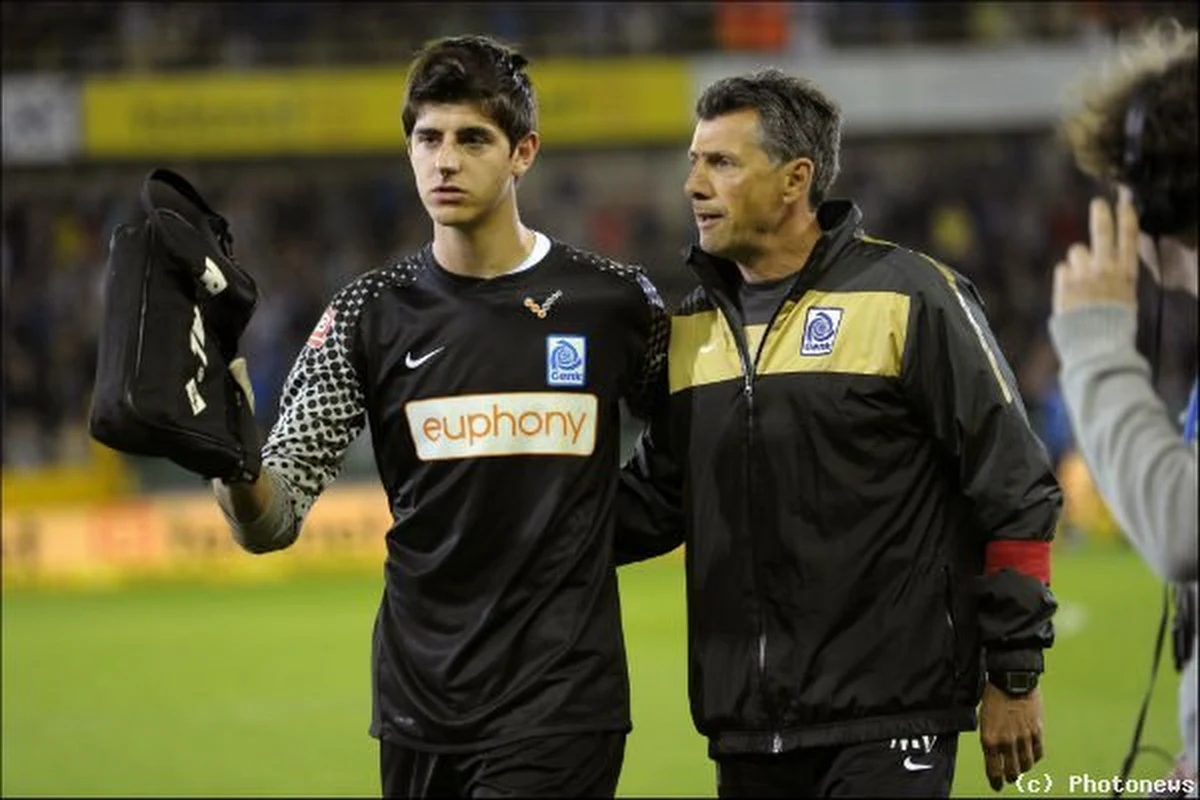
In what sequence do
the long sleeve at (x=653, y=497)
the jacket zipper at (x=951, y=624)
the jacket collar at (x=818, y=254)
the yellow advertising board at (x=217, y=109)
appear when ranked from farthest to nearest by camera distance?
the yellow advertising board at (x=217, y=109) < the long sleeve at (x=653, y=497) < the jacket collar at (x=818, y=254) < the jacket zipper at (x=951, y=624)

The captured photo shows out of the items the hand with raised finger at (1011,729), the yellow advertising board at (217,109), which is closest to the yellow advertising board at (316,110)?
the yellow advertising board at (217,109)

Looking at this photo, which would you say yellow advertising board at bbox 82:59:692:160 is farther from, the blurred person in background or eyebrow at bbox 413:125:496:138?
the blurred person in background

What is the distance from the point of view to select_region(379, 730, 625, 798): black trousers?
15.5ft

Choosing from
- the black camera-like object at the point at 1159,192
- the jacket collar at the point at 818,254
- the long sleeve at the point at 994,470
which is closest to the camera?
the black camera-like object at the point at 1159,192

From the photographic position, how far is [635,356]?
520 centimetres

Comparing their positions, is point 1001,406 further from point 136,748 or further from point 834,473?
point 136,748

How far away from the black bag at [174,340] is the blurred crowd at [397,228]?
17943mm

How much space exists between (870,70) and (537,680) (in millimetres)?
21903

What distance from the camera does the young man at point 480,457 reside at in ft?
15.8

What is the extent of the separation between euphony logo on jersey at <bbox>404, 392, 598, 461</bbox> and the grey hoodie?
4.86 ft

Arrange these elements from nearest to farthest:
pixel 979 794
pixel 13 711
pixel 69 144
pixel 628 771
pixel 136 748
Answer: pixel 979 794, pixel 628 771, pixel 136 748, pixel 13 711, pixel 69 144

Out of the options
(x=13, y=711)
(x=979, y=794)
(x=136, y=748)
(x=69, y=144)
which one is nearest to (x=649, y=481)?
(x=979, y=794)

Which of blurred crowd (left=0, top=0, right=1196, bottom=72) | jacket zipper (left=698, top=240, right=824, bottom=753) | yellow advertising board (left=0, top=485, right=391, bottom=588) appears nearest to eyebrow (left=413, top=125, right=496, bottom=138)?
jacket zipper (left=698, top=240, right=824, bottom=753)

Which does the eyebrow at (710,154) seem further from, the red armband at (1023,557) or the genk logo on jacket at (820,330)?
the red armband at (1023,557)
